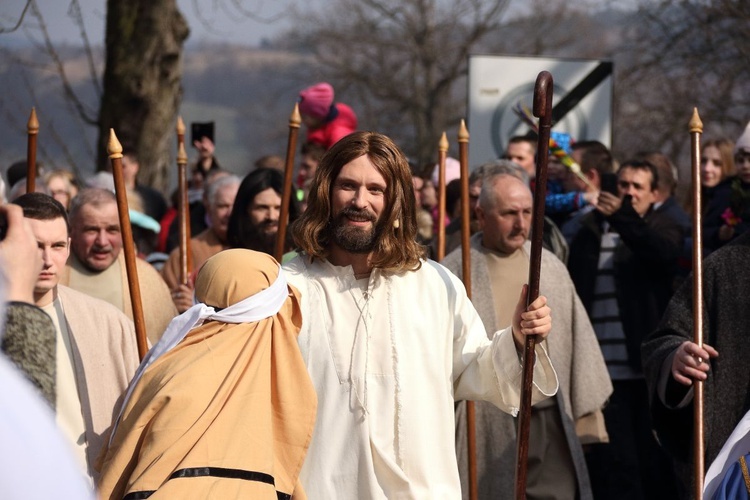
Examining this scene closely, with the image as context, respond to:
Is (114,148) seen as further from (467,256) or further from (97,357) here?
(467,256)

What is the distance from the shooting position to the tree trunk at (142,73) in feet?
37.1

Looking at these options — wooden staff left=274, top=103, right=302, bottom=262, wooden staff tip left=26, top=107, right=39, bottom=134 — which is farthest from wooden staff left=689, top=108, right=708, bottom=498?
wooden staff tip left=26, top=107, right=39, bottom=134

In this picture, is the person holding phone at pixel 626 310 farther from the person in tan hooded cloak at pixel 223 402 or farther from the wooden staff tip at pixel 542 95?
the person in tan hooded cloak at pixel 223 402

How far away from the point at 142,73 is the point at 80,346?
656 cm

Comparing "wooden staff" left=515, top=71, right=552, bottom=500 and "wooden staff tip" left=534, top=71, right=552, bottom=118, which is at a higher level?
"wooden staff tip" left=534, top=71, right=552, bottom=118

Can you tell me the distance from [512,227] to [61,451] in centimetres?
473

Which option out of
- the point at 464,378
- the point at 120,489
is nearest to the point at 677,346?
the point at 464,378

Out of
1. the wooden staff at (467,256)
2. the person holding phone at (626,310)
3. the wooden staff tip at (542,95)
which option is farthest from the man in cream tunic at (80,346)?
the person holding phone at (626,310)

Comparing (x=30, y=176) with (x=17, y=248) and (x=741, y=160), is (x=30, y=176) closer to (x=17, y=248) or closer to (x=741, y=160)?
(x=741, y=160)

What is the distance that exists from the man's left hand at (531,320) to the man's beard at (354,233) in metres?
0.59

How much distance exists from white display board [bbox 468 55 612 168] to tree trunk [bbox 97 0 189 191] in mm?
3361

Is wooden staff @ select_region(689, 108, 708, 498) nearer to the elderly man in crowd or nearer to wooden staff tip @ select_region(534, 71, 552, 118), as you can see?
wooden staff tip @ select_region(534, 71, 552, 118)

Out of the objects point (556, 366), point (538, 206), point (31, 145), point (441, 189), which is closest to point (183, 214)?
point (31, 145)

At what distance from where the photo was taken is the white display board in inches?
357
